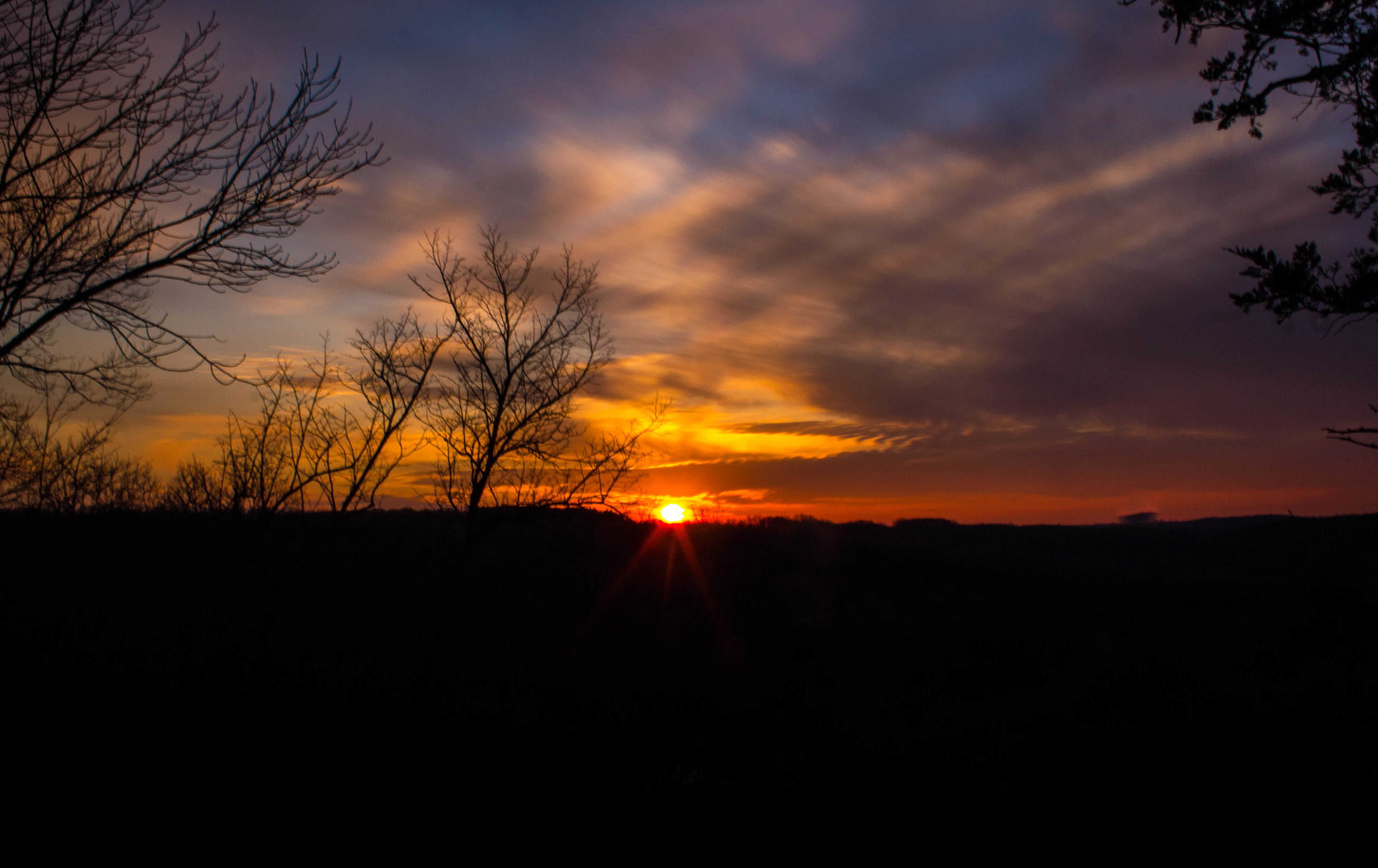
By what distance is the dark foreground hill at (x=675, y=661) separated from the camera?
11.2 metres

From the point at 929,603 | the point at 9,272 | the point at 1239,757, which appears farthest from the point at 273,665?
the point at 929,603

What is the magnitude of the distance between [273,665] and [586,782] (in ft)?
34.2

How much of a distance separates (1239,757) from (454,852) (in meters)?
10.7

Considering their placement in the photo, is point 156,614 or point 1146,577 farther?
point 1146,577

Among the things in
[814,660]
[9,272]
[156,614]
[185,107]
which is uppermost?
[185,107]

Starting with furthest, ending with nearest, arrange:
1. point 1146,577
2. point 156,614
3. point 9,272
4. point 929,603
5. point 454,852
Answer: point 1146,577, point 929,603, point 156,614, point 454,852, point 9,272

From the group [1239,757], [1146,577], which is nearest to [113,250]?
[1239,757]

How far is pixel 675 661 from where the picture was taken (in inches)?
938

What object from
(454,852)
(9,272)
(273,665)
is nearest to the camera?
(9,272)

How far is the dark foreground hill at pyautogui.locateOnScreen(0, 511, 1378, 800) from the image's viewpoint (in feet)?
36.8

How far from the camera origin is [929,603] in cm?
3058

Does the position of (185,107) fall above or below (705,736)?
above

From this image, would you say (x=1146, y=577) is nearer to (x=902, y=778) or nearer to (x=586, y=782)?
(x=902, y=778)

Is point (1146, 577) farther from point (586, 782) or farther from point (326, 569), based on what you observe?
point (326, 569)
